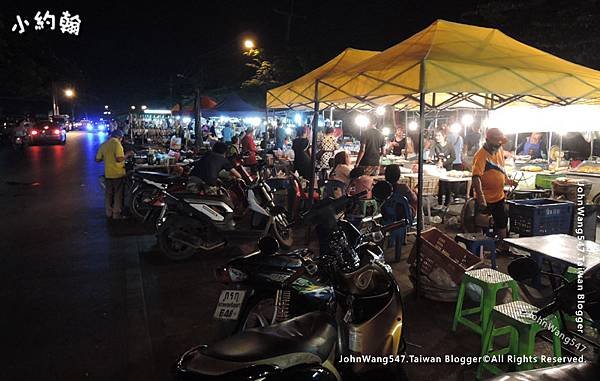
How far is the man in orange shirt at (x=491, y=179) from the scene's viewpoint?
624cm

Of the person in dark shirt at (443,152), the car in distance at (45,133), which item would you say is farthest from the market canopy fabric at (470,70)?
the car in distance at (45,133)

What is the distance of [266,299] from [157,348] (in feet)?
4.39

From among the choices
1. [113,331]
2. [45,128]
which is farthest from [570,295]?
[45,128]

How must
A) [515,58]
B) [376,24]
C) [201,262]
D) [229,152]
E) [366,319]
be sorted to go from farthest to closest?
[376,24] → [229,152] → [201,262] → [515,58] → [366,319]

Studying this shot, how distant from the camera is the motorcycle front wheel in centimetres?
684

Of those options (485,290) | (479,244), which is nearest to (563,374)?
(485,290)

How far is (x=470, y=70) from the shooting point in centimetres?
508

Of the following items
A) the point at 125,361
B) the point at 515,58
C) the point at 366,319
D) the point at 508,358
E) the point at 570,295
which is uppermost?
the point at 515,58

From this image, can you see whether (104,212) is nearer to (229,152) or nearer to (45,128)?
(229,152)

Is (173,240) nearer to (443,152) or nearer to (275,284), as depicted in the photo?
(275,284)

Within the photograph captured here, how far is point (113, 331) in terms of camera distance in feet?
14.9

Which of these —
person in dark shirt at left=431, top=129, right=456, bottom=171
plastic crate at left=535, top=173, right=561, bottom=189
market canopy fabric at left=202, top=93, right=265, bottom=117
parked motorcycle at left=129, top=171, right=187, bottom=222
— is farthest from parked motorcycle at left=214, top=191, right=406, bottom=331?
market canopy fabric at left=202, top=93, right=265, bottom=117

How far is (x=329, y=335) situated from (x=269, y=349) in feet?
1.51

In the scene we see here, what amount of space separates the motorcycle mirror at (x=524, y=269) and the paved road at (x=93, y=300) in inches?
89.8
